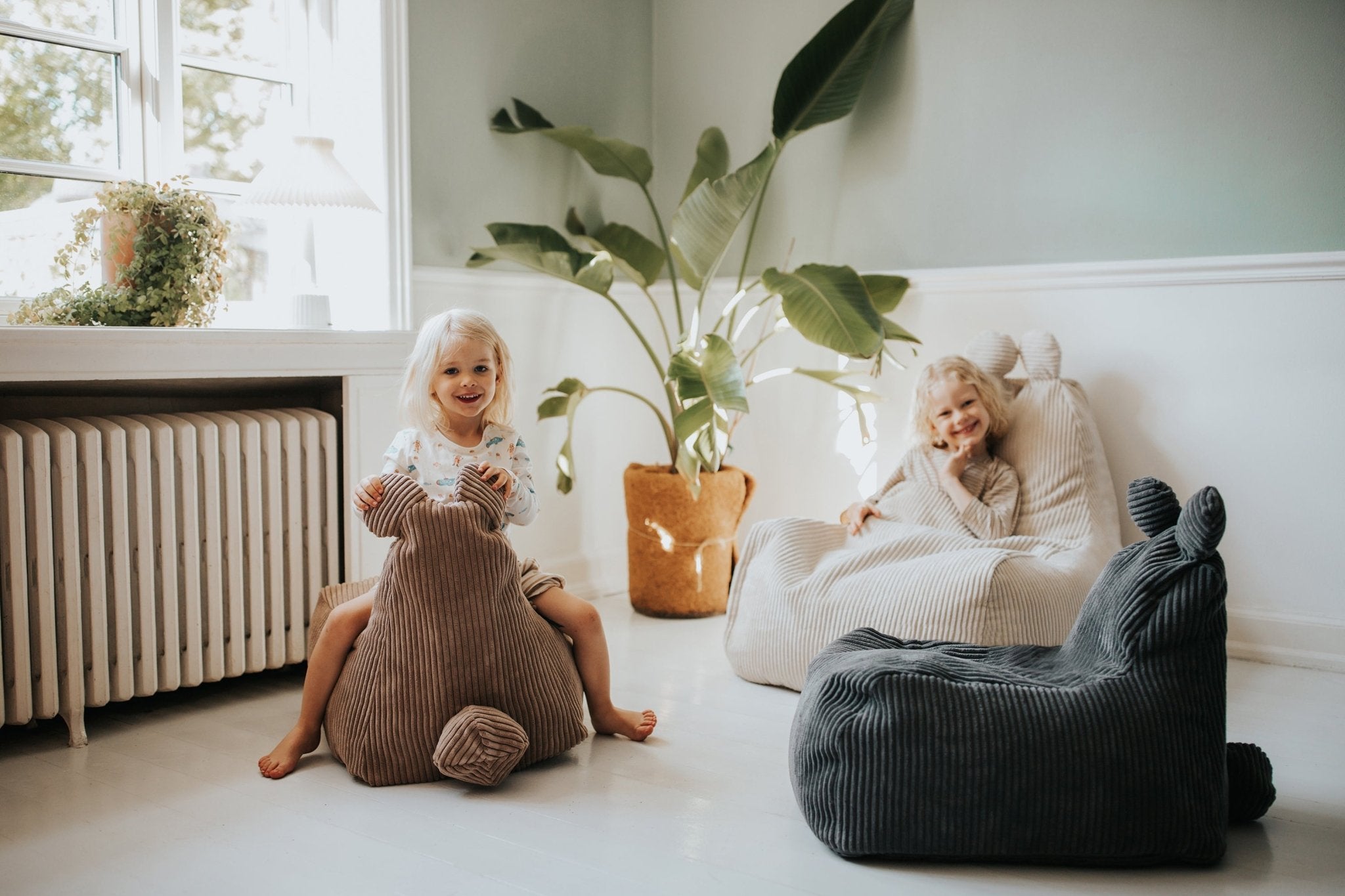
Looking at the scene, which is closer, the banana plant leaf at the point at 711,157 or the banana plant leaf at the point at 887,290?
the banana plant leaf at the point at 887,290

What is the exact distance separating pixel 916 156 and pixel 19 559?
8.32ft

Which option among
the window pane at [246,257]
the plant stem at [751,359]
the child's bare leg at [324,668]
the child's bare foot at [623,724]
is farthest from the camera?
the plant stem at [751,359]

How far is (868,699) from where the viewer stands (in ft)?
5.64

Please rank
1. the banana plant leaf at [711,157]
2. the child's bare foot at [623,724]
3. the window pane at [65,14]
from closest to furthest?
1. the child's bare foot at [623,724]
2. the window pane at [65,14]
3. the banana plant leaf at [711,157]

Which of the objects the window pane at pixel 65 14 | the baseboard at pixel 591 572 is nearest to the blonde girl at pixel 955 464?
the baseboard at pixel 591 572

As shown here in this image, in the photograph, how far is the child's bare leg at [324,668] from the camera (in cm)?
211

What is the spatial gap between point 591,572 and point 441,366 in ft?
5.39

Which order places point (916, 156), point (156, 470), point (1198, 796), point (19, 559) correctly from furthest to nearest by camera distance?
point (916, 156) < point (156, 470) < point (19, 559) < point (1198, 796)

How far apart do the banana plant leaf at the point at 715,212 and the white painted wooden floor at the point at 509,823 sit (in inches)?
52.4

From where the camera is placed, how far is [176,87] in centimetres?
276

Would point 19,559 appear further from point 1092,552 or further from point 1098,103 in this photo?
point 1098,103

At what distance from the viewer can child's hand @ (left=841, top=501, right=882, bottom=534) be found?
2.85 m

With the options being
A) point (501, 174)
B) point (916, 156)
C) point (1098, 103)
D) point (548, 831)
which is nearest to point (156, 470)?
point (548, 831)

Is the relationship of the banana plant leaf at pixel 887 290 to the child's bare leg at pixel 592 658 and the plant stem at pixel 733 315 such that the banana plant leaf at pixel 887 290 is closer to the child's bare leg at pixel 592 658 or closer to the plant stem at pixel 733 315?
the plant stem at pixel 733 315
